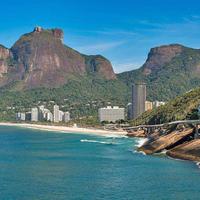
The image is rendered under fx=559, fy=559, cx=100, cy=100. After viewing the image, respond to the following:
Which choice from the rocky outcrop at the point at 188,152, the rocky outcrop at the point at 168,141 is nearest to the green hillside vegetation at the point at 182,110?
the rocky outcrop at the point at 168,141

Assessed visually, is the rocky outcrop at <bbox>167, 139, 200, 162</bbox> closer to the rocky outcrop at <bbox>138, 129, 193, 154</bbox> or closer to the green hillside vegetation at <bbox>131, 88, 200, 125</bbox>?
the rocky outcrop at <bbox>138, 129, 193, 154</bbox>

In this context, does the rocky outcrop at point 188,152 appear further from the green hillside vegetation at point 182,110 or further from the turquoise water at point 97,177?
the green hillside vegetation at point 182,110

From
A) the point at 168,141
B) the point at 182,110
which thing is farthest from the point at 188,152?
the point at 182,110

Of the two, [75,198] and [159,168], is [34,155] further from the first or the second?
[75,198]

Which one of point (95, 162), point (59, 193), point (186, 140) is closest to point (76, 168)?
point (95, 162)

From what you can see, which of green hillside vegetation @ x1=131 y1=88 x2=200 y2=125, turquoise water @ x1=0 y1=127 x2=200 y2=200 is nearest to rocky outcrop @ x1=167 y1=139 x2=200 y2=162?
turquoise water @ x1=0 y1=127 x2=200 y2=200

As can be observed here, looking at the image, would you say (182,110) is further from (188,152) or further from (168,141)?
(188,152)

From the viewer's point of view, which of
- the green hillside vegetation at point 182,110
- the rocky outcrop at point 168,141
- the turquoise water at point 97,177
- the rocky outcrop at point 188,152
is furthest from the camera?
the green hillside vegetation at point 182,110
